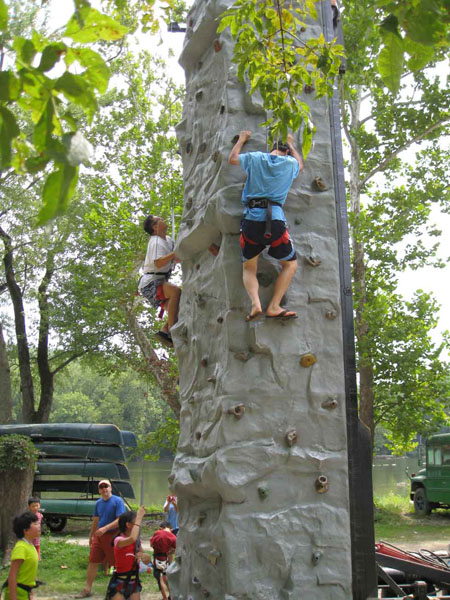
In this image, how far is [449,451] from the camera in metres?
17.9

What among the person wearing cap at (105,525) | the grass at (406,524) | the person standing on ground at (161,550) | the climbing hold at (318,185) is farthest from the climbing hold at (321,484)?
the grass at (406,524)

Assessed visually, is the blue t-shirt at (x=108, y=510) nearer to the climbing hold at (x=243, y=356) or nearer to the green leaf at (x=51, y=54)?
the climbing hold at (x=243, y=356)

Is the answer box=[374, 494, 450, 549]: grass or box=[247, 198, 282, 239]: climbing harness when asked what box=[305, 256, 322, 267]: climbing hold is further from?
box=[374, 494, 450, 549]: grass

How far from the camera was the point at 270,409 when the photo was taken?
4.52 m

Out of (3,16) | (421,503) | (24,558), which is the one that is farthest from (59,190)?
(421,503)

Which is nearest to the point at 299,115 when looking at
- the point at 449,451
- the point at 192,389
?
the point at 192,389

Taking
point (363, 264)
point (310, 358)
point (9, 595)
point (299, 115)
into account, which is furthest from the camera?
point (363, 264)

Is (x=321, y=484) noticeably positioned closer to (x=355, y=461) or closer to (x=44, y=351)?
(x=355, y=461)

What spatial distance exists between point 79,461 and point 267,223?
41.3 ft

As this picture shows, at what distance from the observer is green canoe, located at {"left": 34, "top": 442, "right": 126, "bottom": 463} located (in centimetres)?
1559

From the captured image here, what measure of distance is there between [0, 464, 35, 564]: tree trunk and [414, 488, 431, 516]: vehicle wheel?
11.6 m

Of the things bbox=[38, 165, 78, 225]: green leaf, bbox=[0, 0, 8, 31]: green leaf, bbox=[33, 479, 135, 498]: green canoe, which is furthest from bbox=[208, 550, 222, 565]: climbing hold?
bbox=[33, 479, 135, 498]: green canoe

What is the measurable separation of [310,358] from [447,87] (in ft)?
42.7

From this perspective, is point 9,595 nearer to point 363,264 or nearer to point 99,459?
point 99,459
